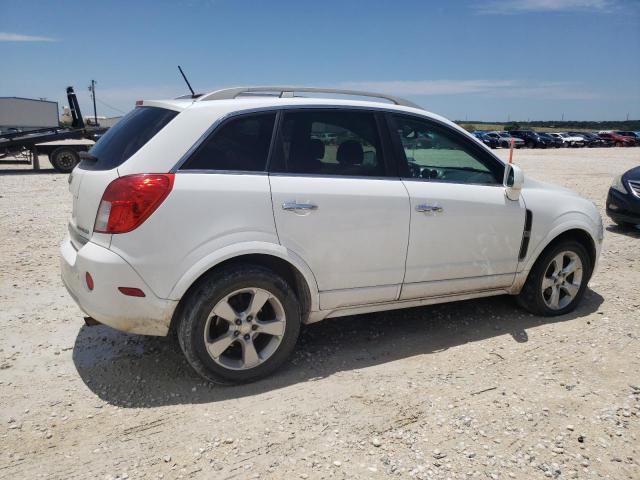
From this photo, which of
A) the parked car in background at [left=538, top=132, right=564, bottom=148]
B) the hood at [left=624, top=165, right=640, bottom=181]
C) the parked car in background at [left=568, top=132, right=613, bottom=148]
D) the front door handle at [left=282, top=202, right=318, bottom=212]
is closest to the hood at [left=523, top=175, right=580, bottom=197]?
the front door handle at [left=282, top=202, right=318, bottom=212]

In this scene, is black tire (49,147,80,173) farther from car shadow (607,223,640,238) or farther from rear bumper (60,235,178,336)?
rear bumper (60,235,178,336)

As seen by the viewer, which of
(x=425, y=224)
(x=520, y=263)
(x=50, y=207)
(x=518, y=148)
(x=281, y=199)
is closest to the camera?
(x=281, y=199)

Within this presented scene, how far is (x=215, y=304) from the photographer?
3.11 metres

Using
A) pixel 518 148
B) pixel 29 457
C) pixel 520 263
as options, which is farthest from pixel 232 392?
pixel 518 148

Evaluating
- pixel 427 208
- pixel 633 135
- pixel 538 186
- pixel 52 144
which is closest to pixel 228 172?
pixel 427 208

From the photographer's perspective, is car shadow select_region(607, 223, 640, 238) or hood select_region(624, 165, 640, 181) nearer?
car shadow select_region(607, 223, 640, 238)

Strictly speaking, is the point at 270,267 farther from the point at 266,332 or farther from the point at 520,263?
the point at 520,263

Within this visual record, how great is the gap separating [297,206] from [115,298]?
1212mm

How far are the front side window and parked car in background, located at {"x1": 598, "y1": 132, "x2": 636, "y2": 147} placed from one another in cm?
6040

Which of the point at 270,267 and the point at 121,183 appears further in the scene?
the point at 270,267

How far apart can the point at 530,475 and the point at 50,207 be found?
9.46 metres

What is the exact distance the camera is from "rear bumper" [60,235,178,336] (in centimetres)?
293

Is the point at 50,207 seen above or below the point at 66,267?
below

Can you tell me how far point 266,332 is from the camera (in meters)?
3.32
